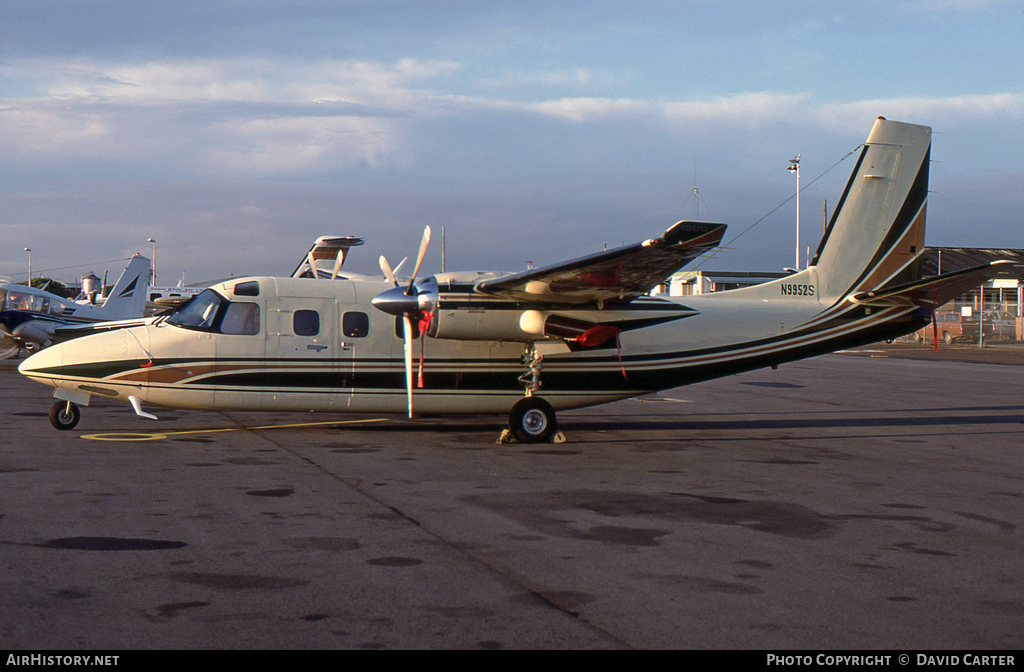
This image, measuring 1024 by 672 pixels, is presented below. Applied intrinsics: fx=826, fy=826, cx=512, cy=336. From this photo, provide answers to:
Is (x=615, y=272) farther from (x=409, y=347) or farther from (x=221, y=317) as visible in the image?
(x=221, y=317)

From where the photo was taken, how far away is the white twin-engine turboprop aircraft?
538 inches

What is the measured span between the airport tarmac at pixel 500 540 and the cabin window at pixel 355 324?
181 cm

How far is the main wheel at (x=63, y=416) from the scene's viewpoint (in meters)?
14.1

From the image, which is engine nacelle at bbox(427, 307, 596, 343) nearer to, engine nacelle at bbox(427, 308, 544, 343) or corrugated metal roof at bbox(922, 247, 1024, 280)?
engine nacelle at bbox(427, 308, 544, 343)

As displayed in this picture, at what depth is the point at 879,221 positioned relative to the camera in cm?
1655

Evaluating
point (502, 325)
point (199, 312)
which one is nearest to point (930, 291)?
point (502, 325)

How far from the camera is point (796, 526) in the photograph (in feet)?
27.1

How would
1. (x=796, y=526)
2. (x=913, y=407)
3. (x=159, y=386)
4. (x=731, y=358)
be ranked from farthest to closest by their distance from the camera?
(x=913, y=407)
(x=731, y=358)
(x=159, y=386)
(x=796, y=526)

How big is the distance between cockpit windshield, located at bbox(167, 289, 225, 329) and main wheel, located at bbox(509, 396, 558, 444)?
541 centimetres

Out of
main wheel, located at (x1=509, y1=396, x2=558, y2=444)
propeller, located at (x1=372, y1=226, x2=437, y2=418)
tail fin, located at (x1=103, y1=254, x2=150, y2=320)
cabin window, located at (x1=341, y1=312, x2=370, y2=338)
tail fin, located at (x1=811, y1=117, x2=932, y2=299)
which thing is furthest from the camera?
tail fin, located at (x1=103, y1=254, x2=150, y2=320)

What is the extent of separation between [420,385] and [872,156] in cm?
1010

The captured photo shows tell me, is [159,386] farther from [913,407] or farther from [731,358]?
[913,407]

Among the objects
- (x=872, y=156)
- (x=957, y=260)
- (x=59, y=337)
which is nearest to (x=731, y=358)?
(x=872, y=156)

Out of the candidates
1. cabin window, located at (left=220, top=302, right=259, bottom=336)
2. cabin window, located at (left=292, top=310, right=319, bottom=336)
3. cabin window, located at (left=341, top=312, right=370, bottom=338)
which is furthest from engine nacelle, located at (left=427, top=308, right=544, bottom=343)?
cabin window, located at (left=220, top=302, right=259, bottom=336)
